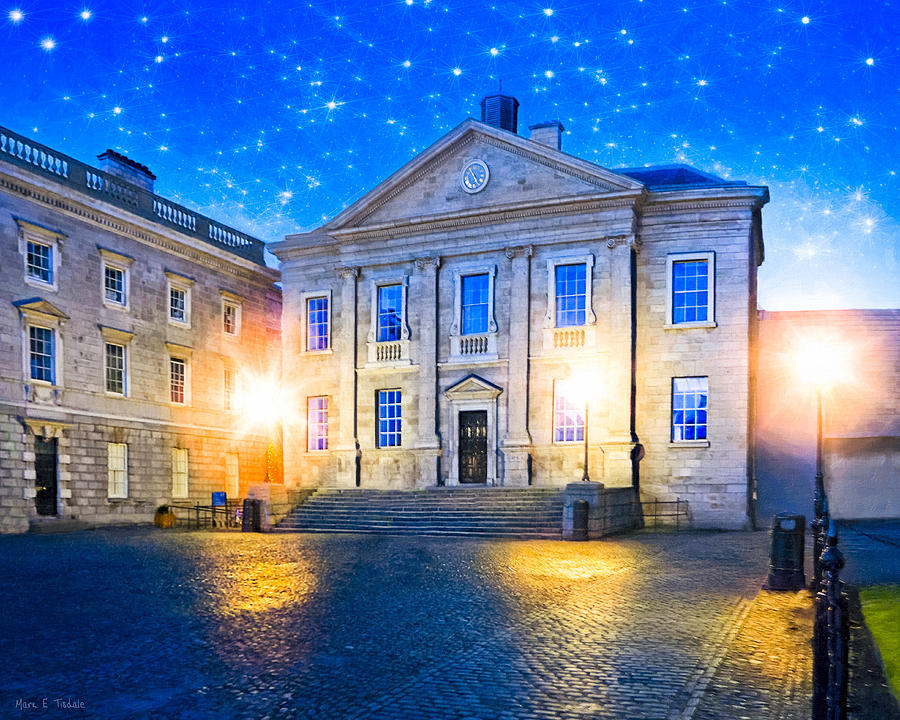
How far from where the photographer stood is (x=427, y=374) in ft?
94.3

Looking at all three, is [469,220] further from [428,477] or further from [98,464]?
[98,464]

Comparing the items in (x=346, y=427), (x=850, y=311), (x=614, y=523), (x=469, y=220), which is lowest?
(x=614, y=523)

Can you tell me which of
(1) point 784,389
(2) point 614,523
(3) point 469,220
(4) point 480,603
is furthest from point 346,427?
(4) point 480,603

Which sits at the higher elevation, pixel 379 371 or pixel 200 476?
pixel 379 371

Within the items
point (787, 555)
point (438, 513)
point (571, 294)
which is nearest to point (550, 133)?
point (571, 294)

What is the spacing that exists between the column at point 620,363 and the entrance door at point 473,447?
13.8 feet

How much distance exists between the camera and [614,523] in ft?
75.0

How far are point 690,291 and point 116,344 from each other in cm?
1856

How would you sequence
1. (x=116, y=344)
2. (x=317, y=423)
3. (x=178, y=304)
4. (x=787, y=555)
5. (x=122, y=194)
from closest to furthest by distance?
1. (x=787, y=555)
2. (x=116, y=344)
3. (x=122, y=194)
4. (x=317, y=423)
5. (x=178, y=304)

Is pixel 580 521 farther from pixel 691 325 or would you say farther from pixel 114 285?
pixel 114 285

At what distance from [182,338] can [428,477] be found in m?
10.6

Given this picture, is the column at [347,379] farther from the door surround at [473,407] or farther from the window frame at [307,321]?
the door surround at [473,407]

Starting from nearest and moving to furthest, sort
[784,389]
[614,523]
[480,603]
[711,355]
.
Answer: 1. [480,603]
2. [614,523]
3. [711,355]
4. [784,389]

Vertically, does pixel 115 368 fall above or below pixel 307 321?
below
